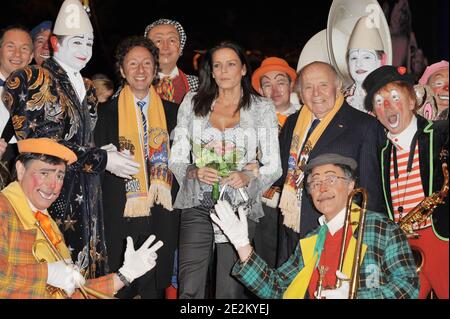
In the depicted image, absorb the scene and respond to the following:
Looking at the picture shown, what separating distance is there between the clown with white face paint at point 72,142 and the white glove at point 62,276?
745mm

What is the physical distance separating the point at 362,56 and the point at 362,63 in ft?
0.17

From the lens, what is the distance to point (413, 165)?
15.6ft

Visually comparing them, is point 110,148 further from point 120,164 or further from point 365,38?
point 365,38

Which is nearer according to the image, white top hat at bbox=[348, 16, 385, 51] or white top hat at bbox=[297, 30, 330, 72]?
white top hat at bbox=[348, 16, 385, 51]

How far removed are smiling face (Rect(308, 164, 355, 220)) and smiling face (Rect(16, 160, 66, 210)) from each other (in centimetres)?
141

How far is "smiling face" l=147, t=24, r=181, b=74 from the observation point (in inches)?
242

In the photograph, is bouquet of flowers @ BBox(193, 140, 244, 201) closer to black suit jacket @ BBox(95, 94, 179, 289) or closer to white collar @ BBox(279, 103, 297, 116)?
black suit jacket @ BBox(95, 94, 179, 289)

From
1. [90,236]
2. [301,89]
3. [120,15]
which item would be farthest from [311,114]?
[120,15]

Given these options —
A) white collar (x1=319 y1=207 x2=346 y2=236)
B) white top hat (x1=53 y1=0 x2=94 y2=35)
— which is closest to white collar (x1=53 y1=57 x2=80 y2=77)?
white top hat (x1=53 y1=0 x2=94 y2=35)

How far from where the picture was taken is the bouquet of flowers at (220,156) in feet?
16.3

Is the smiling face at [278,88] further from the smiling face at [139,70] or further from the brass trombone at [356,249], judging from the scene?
the brass trombone at [356,249]

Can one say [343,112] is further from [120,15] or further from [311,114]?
[120,15]

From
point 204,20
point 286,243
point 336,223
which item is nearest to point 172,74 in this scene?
point 286,243

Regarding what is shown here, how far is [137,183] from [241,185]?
80cm
